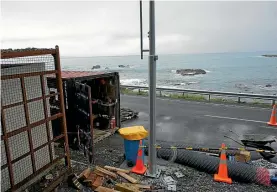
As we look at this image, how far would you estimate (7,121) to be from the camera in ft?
16.1

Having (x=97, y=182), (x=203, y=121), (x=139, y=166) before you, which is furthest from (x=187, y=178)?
(x=203, y=121)

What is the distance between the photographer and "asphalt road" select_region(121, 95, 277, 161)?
371 inches

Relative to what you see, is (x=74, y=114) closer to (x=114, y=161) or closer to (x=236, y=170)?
(x=114, y=161)

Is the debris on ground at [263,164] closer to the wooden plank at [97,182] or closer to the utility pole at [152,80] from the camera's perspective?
the utility pole at [152,80]

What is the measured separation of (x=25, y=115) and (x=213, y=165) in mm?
4701

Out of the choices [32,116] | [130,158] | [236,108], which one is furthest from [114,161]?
[236,108]

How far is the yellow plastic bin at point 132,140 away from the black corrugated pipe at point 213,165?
978mm

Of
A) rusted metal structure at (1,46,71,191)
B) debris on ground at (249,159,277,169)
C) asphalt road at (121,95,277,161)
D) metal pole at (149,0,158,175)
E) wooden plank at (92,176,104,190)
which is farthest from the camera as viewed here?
asphalt road at (121,95,277,161)

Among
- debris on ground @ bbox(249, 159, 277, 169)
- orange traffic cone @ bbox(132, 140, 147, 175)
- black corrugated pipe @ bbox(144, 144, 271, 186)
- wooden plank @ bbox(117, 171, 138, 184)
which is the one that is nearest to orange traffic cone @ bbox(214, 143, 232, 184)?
black corrugated pipe @ bbox(144, 144, 271, 186)

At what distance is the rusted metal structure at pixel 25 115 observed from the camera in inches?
185

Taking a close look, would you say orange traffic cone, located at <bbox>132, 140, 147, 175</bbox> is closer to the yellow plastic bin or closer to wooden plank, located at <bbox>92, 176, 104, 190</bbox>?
the yellow plastic bin

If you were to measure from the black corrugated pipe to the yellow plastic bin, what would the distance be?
978 mm

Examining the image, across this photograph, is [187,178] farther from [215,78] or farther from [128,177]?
[215,78]

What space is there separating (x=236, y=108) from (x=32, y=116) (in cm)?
1169
